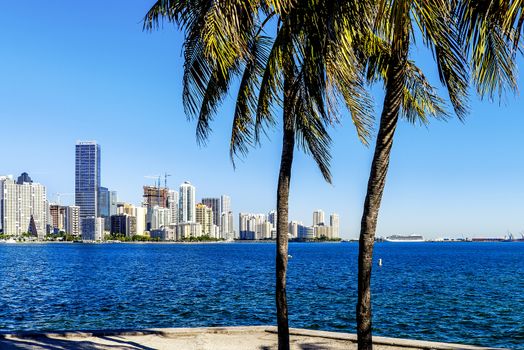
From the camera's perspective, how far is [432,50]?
6348mm

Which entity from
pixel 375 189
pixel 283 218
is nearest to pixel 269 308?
pixel 283 218

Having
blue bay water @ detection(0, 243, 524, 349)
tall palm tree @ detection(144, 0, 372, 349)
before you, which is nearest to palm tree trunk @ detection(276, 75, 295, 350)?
tall palm tree @ detection(144, 0, 372, 349)

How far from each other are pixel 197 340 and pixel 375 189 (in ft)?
21.4

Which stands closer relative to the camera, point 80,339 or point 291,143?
point 291,143

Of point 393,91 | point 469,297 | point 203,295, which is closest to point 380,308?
point 469,297

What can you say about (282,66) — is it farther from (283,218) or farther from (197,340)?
(197,340)

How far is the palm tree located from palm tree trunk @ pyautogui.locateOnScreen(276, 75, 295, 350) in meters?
2.09

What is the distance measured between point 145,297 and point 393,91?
98.5ft

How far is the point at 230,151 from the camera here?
9.80 meters

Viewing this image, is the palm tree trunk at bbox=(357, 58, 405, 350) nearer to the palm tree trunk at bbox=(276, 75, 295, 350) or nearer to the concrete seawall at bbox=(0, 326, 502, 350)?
the palm tree trunk at bbox=(276, 75, 295, 350)

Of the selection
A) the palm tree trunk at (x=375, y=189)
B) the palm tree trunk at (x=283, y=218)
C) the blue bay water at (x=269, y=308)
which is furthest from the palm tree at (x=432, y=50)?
the blue bay water at (x=269, y=308)

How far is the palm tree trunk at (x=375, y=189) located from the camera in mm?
6859

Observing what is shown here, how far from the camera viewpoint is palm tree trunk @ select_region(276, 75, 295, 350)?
8.73 m

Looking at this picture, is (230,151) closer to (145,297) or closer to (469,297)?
(145,297)
